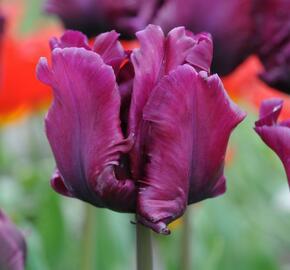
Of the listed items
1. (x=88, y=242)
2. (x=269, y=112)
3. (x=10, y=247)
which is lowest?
(x=88, y=242)

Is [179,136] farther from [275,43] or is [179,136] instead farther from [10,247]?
[275,43]

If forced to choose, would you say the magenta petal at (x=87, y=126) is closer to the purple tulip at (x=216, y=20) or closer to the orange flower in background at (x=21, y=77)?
the purple tulip at (x=216, y=20)

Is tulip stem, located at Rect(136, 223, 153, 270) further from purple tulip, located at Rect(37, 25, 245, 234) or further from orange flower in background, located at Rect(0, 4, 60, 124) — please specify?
orange flower in background, located at Rect(0, 4, 60, 124)

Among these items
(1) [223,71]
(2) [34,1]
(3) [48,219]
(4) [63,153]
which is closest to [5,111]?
(3) [48,219]

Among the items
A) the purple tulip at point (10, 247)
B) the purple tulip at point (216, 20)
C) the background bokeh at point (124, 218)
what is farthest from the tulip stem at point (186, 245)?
Answer: the purple tulip at point (10, 247)

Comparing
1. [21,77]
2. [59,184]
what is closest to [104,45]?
[59,184]

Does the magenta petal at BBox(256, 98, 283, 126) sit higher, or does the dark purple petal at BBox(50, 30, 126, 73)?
the dark purple petal at BBox(50, 30, 126, 73)

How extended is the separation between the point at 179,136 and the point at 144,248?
0.26 ft

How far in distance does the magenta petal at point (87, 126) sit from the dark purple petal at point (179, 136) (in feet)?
0.06

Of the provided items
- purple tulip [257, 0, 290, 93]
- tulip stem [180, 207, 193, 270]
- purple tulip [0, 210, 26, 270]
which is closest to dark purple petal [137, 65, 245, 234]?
purple tulip [0, 210, 26, 270]

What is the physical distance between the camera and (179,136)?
0.60 m

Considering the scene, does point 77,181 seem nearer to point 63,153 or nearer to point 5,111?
point 63,153

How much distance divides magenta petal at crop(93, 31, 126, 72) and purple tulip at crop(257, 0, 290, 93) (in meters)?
0.30

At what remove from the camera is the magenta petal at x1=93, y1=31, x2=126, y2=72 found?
61 cm
